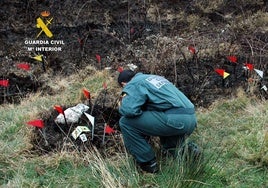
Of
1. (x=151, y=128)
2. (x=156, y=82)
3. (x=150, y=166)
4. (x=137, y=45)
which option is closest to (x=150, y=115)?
(x=151, y=128)

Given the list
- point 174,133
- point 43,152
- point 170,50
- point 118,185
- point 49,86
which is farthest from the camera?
point 170,50

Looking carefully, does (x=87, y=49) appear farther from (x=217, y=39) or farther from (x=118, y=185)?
(x=118, y=185)

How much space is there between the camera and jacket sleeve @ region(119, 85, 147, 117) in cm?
394

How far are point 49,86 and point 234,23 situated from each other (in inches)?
160

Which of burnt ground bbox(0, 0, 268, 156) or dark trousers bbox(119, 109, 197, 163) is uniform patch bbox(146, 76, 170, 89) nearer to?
dark trousers bbox(119, 109, 197, 163)

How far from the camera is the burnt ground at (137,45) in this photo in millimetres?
6184

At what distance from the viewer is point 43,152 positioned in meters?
4.68

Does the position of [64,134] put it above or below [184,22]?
below

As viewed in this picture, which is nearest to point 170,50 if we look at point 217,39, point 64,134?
point 217,39

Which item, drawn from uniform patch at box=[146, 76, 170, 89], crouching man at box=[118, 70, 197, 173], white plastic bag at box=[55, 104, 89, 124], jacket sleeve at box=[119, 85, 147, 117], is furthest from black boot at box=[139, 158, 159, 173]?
white plastic bag at box=[55, 104, 89, 124]

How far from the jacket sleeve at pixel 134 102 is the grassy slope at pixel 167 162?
54 centimetres

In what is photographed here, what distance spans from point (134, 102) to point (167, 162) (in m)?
0.68

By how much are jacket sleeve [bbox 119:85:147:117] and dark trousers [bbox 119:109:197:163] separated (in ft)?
0.32

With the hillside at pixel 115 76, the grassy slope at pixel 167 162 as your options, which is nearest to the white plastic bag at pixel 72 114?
the hillside at pixel 115 76
